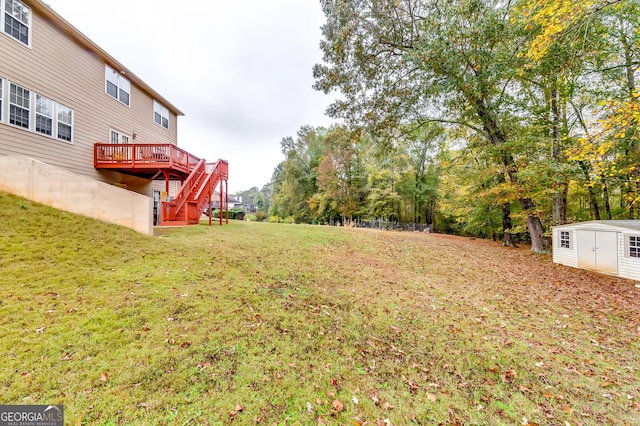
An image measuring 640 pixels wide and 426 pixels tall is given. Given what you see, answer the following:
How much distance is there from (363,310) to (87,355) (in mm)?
3821

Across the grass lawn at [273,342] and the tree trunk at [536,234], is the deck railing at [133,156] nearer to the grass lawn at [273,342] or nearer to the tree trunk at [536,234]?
the grass lawn at [273,342]

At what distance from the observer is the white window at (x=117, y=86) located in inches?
423

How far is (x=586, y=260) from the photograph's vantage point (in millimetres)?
9250

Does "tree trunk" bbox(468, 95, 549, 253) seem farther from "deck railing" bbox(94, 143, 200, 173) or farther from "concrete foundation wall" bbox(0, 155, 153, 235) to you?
"deck railing" bbox(94, 143, 200, 173)

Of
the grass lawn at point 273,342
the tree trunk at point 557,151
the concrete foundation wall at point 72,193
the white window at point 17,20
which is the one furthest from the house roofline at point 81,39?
the tree trunk at point 557,151

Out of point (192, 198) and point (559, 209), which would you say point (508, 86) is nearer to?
point (559, 209)

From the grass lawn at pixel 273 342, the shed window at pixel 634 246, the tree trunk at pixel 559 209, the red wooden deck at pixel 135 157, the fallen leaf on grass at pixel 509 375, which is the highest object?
the red wooden deck at pixel 135 157

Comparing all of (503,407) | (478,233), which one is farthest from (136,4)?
(478,233)

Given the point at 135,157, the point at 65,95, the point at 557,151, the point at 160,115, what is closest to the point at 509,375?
the point at 557,151

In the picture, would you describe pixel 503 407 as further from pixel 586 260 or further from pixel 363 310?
pixel 586 260

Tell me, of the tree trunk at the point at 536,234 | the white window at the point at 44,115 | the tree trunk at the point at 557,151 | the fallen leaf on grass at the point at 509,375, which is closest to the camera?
the fallen leaf on grass at the point at 509,375

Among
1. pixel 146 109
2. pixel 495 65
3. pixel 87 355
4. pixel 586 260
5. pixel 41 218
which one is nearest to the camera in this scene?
pixel 87 355

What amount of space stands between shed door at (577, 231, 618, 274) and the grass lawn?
135 inches

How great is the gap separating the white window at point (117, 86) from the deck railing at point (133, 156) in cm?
279
